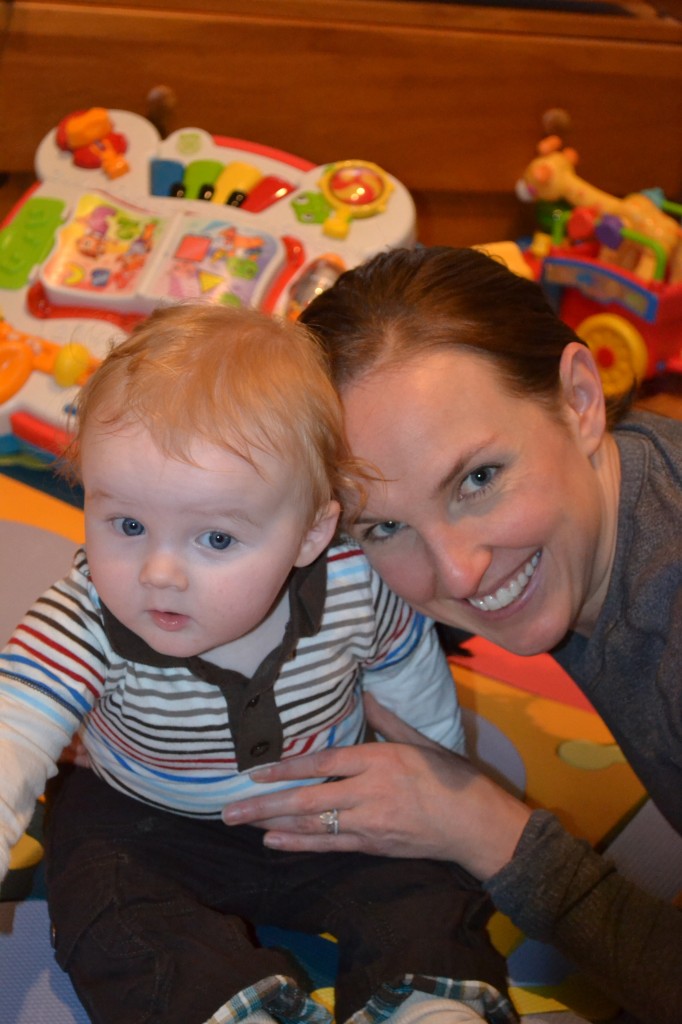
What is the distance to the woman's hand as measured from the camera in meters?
0.91

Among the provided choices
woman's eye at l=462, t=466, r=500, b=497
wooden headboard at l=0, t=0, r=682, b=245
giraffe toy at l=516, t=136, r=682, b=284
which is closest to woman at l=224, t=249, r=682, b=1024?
woman's eye at l=462, t=466, r=500, b=497

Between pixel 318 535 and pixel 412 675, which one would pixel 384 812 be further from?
pixel 318 535

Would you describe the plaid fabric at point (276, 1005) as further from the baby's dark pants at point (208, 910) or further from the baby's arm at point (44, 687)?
the baby's arm at point (44, 687)

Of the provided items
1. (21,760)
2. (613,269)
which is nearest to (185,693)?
(21,760)

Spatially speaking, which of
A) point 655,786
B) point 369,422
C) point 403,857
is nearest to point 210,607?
point 369,422

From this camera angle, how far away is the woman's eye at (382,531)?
848 millimetres

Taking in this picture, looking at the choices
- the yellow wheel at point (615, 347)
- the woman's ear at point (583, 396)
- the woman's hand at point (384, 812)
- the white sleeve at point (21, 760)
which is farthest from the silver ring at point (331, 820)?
the yellow wheel at point (615, 347)

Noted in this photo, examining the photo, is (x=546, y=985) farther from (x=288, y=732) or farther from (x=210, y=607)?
(x=210, y=607)

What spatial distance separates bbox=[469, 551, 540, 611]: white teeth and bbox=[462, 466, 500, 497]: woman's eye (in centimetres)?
9

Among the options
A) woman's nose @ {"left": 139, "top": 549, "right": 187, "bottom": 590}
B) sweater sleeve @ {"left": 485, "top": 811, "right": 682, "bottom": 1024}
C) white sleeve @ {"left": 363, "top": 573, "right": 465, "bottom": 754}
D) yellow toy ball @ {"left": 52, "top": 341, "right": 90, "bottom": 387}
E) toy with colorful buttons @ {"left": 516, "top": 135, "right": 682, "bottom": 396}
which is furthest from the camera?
toy with colorful buttons @ {"left": 516, "top": 135, "right": 682, "bottom": 396}

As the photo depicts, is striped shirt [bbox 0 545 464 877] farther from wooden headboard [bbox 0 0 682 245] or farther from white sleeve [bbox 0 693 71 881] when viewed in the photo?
wooden headboard [bbox 0 0 682 245]

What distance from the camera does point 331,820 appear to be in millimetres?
920

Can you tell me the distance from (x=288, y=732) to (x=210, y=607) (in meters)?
0.19

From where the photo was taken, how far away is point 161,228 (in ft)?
6.36
